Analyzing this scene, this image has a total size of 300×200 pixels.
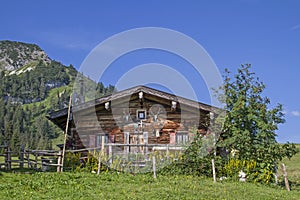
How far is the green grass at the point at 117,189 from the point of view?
13359 millimetres

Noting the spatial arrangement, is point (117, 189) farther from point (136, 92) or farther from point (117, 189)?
point (136, 92)

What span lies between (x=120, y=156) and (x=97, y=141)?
470cm

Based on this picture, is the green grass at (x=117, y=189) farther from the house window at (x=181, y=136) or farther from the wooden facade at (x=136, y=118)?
the wooden facade at (x=136, y=118)

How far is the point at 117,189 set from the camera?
14.6 metres

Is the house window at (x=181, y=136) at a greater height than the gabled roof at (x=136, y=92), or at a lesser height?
lesser

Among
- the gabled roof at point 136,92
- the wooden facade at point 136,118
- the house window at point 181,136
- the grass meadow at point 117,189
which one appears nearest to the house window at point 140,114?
the wooden facade at point 136,118

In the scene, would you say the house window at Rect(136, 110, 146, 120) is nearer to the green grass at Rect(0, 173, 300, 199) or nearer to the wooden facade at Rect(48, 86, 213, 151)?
the wooden facade at Rect(48, 86, 213, 151)

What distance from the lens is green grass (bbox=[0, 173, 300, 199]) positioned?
13.4 m

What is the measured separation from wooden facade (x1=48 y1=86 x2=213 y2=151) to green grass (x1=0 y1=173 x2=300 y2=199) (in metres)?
6.89

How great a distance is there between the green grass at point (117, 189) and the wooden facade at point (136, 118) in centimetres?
689

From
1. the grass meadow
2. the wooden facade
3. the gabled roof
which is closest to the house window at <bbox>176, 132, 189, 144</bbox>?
the wooden facade

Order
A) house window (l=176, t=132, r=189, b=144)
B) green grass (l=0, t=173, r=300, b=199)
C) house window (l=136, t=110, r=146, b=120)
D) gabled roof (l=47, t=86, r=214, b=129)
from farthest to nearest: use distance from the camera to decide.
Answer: house window (l=136, t=110, r=146, b=120) → house window (l=176, t=132, r=189, b=144) → gabled roof (l=47, t=86, r=214, b=129) → green grass (l=0, t=173, r=300, b=199)

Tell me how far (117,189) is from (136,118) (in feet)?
36.1

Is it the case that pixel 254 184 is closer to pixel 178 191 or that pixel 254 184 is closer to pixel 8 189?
A: pixel 178 191
